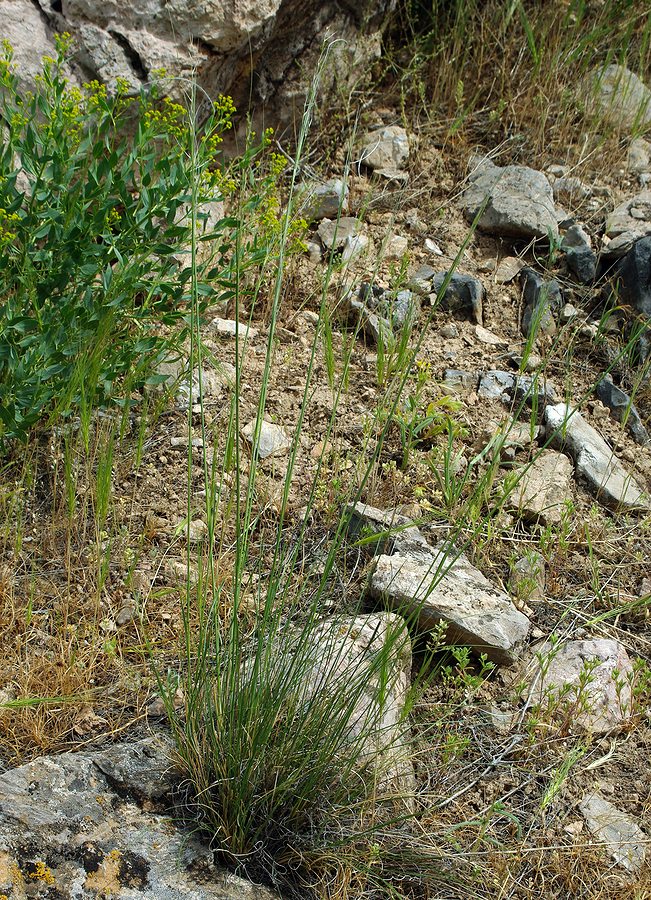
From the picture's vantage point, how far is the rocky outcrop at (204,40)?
3.21 m

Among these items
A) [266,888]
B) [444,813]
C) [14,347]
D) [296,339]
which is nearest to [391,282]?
[296,339]

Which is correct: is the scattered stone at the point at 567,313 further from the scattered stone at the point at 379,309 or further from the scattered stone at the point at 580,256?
the scattered stone at the point at 379,309

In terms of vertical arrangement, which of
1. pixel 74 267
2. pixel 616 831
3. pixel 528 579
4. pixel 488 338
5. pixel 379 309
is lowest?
pixel 616 831

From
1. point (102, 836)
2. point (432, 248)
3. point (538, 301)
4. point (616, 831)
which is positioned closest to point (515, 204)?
point (432, 248)

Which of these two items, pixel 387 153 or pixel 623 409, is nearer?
pixel 623 409

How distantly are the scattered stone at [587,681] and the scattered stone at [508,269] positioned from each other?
1.74m

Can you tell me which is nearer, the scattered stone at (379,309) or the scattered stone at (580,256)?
the scattered stone at (379,309)

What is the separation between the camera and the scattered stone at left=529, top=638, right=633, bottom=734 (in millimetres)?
2277

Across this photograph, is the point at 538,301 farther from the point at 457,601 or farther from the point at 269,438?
the point at 457,601

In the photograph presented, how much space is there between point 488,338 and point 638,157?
156 centimetres

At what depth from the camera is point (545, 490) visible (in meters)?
2.89

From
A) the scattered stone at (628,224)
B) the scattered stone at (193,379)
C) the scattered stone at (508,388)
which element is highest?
the scattered stone at (628,224)

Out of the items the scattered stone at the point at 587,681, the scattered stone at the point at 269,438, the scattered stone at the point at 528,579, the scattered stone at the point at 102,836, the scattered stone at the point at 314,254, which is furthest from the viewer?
the scattered stone at the point at 314,254

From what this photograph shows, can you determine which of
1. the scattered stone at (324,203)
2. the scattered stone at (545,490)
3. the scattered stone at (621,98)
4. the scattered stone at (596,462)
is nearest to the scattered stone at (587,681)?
the scattered stone at (545,490)
